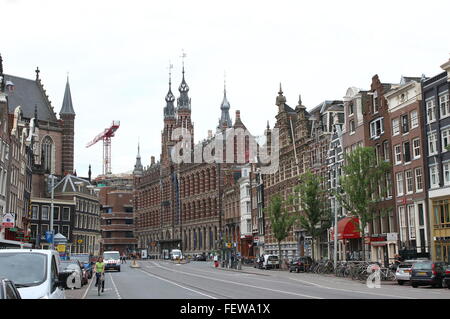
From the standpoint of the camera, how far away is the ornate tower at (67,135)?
113m

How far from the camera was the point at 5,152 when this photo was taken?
55.8 m

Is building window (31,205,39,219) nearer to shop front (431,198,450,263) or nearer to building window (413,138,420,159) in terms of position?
building window (413,138,420,159)

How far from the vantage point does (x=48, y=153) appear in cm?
11206

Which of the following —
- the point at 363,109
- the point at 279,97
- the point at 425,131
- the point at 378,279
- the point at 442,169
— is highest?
the point at 279,97

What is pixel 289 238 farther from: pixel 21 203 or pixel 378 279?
pixel 378 279

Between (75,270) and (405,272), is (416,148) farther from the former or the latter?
(75,270)

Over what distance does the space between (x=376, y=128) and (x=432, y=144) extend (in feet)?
28.0

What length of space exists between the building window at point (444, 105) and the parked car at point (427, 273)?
1552 cm

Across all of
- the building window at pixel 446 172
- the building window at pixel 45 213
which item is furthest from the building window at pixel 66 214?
the building window at pixel 446 172

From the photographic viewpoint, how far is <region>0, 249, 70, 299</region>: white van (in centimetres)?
1260

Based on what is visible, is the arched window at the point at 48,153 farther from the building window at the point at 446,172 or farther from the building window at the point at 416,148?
the building window at the point at 446,172
